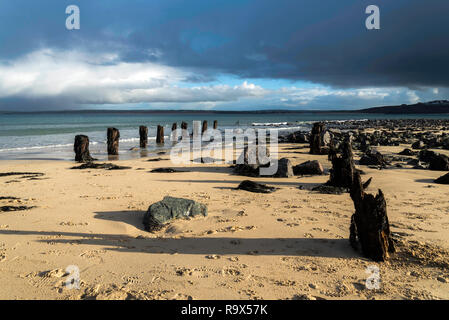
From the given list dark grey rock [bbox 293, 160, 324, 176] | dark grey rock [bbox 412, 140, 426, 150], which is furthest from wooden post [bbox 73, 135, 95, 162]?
dark grey rock [bbox 412, 140, 426, 150]

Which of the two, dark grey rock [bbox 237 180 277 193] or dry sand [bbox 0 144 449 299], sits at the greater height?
dark grey rock [bbox 237 180 277 193]

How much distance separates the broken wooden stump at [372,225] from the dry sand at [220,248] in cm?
19

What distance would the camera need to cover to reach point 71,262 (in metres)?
4.17

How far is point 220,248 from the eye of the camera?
4.65 m

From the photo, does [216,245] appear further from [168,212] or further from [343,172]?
[343,172]

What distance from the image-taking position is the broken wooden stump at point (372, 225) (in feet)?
13.7

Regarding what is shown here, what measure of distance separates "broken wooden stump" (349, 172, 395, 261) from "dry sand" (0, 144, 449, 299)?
0.61ft

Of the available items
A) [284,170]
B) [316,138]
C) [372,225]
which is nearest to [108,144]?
[284,170]

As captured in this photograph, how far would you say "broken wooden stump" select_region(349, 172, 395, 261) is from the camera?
4180 millimetres

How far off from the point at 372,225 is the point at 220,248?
7.63 ft

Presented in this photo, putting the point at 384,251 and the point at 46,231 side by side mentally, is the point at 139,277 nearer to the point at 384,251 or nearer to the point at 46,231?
the point at 46,231

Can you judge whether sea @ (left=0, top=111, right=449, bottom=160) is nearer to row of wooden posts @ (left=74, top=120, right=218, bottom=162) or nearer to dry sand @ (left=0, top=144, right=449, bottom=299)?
row of wooden posts @ (left=74, top=120, right=218, bottom=162)

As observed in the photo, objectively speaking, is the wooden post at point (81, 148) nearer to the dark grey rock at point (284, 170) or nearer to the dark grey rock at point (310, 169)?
the dark grey rock at point (284, 170)
